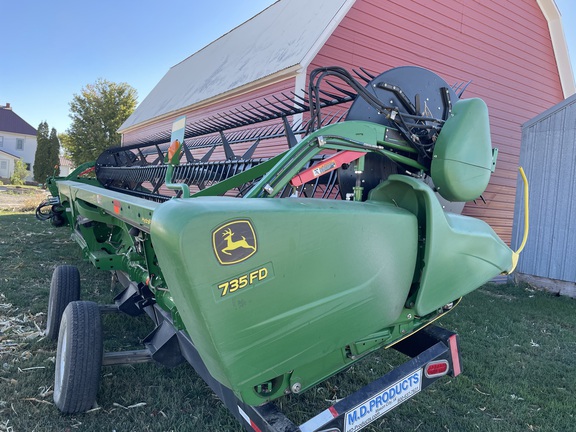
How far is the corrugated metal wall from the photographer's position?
23.5 ft

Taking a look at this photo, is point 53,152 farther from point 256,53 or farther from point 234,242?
point 234,242

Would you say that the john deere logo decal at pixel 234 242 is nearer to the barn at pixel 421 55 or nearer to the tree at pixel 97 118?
the barn at pixel 421 55

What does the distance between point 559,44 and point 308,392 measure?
10470 millimetres

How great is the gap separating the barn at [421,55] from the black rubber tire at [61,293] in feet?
9.43

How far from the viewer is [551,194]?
293 inches

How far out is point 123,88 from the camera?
3278cm

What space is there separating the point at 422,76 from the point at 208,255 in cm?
183

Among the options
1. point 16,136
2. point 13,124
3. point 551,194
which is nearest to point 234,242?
point 551,194

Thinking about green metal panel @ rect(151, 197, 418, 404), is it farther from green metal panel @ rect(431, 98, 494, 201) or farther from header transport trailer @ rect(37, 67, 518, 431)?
green metal panel @ rect(431, 98, 494, 201)

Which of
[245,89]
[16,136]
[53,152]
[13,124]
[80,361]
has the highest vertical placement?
[13,124]

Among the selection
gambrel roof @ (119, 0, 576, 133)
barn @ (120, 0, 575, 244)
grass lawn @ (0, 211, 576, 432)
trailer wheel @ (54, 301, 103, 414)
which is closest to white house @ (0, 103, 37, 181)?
gambrel roof @ (119, 0, 576, 133)

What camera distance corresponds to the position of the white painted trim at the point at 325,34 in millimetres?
6309

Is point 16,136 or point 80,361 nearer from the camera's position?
point 80,361

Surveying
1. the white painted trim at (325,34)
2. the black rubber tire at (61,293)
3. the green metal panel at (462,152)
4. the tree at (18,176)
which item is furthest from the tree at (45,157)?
the green metal panel at (462,152)
